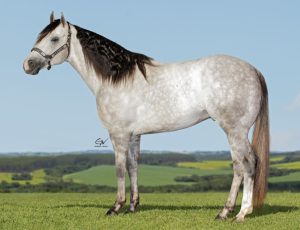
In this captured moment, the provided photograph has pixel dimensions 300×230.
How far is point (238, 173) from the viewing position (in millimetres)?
9227

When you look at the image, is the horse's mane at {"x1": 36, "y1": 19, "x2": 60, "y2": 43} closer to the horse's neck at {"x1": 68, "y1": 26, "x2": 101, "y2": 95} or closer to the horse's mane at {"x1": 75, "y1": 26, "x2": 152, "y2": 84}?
the horse's neck at {"x1": 68, "y1": 26, "x2": 101, "y2": 95}

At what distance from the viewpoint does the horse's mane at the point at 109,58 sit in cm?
984

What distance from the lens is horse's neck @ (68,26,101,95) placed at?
10.1 m

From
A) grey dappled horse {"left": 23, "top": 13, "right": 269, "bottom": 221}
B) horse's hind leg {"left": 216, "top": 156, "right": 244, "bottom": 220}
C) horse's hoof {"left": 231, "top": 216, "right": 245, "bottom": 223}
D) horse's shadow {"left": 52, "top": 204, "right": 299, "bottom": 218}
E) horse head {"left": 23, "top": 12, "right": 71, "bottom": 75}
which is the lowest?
horse's shadow {"left": 52, "top": 204, "right": 299, "bottom": 218}

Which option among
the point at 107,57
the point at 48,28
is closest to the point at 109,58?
the point at 107,57

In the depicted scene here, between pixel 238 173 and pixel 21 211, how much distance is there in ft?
15.7

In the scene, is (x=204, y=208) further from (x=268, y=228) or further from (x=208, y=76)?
(x=208, y=76)

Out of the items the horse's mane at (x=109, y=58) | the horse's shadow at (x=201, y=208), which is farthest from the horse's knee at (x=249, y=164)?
the horse's mane at (x=109, y=58)

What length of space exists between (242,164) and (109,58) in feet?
10.7

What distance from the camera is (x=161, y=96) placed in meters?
9.48

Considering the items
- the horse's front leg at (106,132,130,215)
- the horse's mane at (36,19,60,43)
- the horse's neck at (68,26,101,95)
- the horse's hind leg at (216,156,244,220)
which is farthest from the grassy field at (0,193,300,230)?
the horse's mane at (36,19,60,43)

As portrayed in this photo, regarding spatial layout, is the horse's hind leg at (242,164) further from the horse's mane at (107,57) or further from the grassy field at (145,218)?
the horse's mane at (107,57)

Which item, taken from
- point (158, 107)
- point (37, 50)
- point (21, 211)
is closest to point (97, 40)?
point (37, 50)

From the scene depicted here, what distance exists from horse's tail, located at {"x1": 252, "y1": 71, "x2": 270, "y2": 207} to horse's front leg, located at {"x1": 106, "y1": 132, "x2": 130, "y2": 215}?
2.42 m
